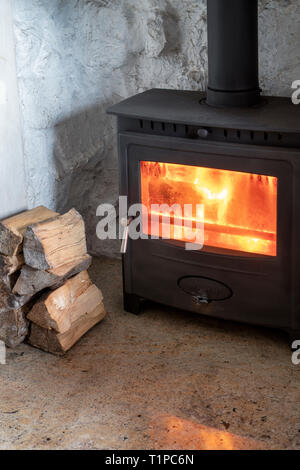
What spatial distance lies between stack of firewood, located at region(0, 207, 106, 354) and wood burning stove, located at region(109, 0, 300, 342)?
0.22 metres

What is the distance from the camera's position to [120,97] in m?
2.41

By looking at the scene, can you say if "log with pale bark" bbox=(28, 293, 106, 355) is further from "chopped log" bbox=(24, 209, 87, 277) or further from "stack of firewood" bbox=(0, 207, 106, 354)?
"chopped log" bbox=(24, 209, 87, 277)

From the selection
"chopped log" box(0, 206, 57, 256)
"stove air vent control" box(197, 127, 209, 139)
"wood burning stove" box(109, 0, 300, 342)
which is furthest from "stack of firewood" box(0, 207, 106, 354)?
"stove air vent control" box(197, 127, 209, 139)

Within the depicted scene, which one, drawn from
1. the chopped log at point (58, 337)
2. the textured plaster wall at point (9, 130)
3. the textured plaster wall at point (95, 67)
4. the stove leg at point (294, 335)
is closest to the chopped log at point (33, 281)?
the chopped log at point (58, 337)

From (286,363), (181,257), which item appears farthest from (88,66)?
(286,363)

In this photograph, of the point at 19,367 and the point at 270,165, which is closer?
the point at 270,165

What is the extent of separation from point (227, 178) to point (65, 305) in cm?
62

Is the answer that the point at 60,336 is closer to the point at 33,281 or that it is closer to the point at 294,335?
the point at 33,281

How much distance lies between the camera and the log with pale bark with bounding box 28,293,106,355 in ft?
6.67

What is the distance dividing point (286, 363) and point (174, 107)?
831 mm

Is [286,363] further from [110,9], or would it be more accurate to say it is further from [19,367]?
[110,9]

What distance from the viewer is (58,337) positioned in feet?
6.63

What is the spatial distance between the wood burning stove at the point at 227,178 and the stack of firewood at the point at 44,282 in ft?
0.72

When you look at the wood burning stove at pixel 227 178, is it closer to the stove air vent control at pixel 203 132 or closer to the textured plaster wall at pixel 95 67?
the stove air vent control at pixel 203 132
